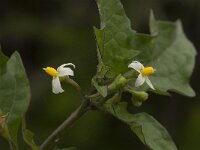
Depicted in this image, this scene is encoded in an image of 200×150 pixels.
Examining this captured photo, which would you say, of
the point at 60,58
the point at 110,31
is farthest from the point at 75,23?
the point at 110,31

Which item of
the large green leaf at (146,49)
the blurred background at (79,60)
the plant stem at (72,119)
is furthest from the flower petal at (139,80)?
the blurred background at (79,60)

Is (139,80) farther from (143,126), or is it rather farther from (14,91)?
(14,91)

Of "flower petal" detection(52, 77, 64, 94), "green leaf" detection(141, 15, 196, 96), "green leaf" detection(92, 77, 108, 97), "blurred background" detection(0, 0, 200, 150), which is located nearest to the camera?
"green leaf" detection(92, 77, 108, 97)

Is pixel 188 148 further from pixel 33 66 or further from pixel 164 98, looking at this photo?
pixel 33 66

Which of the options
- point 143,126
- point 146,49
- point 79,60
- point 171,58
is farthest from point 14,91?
point 79,60

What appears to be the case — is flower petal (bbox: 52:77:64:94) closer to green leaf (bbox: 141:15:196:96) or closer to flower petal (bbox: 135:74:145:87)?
flower petal (bbox: 135:74:145:87)

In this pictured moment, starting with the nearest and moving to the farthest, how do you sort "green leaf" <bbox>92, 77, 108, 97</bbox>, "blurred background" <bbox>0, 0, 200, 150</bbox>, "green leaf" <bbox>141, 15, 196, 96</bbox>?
"green leaf" <bbox>92, 77, 108, 97</bbox> < "green leaf" <bbox>141, 15, 196, 96</bbox> < "blurred background" <bbox>0, 0, 200, 150</bbox>

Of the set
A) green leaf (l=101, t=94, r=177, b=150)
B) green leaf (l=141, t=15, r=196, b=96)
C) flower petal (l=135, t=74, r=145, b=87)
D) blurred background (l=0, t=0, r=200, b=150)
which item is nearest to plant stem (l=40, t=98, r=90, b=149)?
green leaf (l=101, t=94, r=177, b=150)

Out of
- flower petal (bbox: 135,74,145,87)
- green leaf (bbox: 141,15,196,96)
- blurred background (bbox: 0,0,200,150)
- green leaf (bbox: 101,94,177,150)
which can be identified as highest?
flower petal (bbox: 135,74,145,87)
